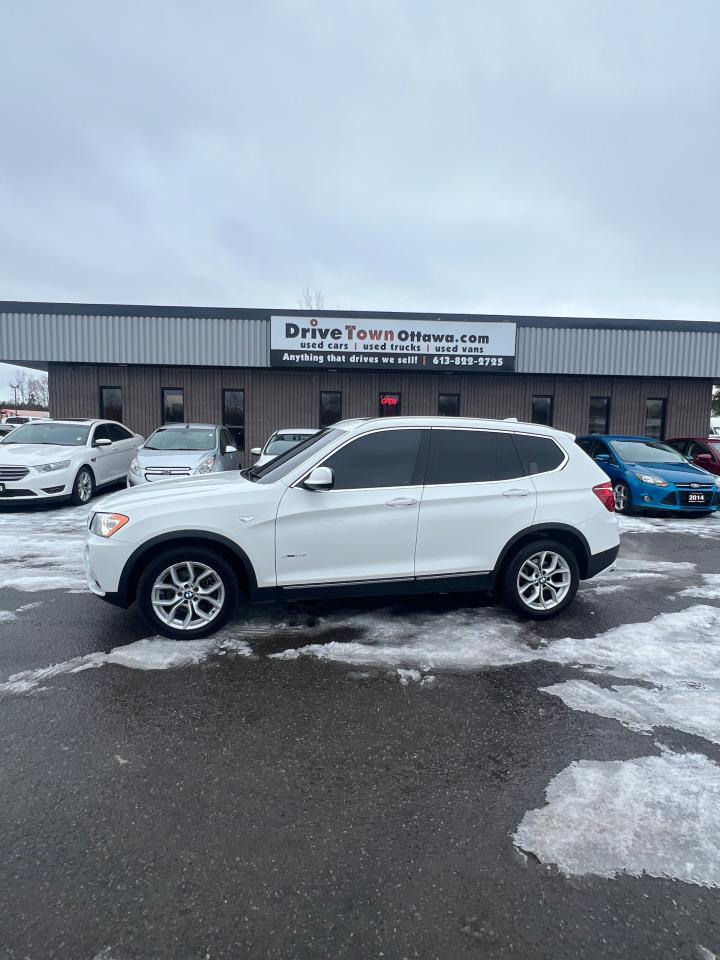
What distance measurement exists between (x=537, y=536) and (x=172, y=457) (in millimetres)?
7994

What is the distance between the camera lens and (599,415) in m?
18.6

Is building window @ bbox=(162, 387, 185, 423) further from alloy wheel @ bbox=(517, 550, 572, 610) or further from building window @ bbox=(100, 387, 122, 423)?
alloy wheel @ bbox=(517, 550, 572, 610)

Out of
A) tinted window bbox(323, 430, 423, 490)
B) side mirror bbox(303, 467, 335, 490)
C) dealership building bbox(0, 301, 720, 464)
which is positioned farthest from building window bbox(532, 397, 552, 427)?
side mirror bbox(303, 467, 335, 490)

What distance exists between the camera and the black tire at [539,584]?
5027 mm

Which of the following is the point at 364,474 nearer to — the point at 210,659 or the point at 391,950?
the point at 210,659

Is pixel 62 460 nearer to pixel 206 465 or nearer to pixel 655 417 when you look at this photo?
pixel 206 465

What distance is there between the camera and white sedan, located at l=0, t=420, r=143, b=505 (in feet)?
34.1

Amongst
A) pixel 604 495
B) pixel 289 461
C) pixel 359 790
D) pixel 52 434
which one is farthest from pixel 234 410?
pixel 359 790

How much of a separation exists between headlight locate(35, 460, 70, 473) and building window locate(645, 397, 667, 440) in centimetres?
1711

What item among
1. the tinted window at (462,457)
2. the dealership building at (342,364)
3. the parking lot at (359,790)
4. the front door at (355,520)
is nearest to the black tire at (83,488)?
the dealership building at (342,364)

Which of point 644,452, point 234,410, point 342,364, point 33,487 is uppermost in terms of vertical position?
point 342,364

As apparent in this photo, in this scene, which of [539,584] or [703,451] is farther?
[703,451]

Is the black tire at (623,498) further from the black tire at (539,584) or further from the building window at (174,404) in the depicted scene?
the building window at (174,404)

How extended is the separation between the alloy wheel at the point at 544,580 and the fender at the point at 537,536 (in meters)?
0.19
